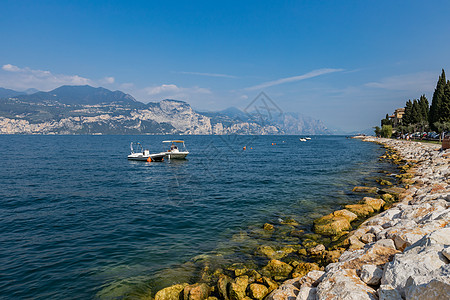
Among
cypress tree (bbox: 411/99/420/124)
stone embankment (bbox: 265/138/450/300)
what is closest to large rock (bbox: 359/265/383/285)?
stone embankment (bbox: 265/138/450/300)

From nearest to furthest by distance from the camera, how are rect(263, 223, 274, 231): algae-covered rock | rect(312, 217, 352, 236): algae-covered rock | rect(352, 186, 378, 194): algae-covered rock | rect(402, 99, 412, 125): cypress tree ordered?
rect(312, 217, 352, 236): algae-covered rock
rect(263, 223, 274, 231): algae-covered rock
rect(352, 186, 378, 194): algae-covered rock
rect(402, 99, 412, 125): cypress tree

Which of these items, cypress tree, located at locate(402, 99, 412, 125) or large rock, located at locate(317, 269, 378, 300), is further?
cypress tree, located at locate(402, 99, 412, 125)

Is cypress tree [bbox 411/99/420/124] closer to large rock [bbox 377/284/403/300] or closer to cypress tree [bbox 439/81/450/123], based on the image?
cypress tree [bbox 439/81/450/123]

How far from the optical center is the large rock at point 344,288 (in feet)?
20.1

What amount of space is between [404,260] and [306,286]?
A: 2.91 metres

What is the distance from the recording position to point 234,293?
8.85 meters

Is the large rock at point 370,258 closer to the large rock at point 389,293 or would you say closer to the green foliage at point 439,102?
the large rock at point 389,293

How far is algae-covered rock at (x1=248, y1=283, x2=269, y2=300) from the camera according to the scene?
8680 mm

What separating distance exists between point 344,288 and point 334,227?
9.34 meters

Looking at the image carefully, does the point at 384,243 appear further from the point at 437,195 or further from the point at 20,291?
the point at 20,291

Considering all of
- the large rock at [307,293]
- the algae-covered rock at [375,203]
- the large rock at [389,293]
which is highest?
the large rock at [389,293]

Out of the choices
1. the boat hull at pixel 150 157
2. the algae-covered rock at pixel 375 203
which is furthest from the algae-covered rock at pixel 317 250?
the boat hull at pixel 150 157

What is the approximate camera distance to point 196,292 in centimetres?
896

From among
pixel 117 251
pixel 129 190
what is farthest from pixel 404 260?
pixel 129 190
